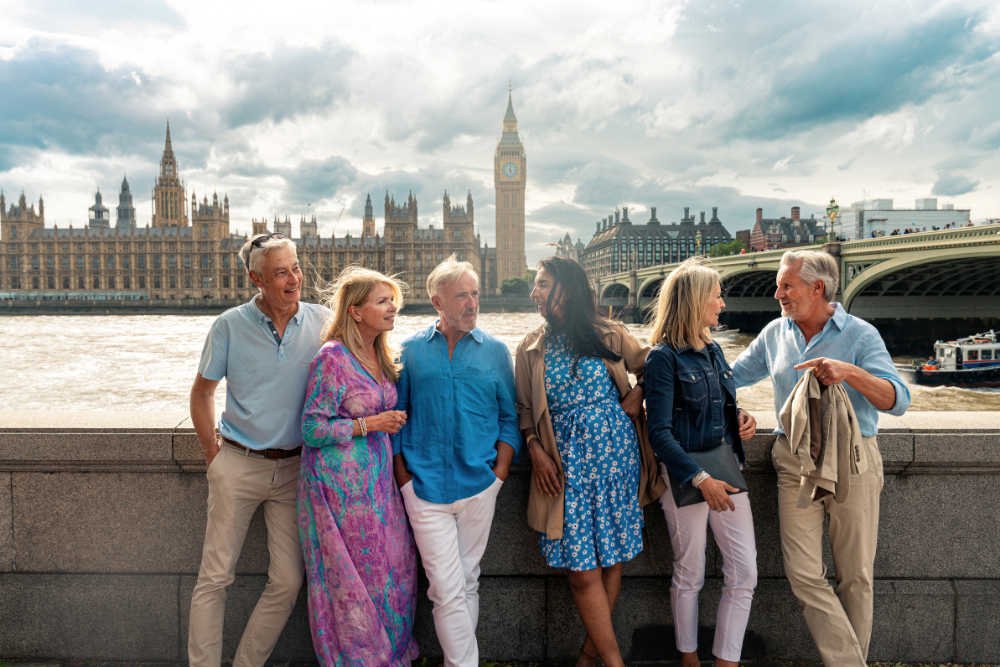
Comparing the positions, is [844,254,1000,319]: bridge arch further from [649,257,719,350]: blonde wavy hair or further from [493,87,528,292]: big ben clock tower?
A: [493,87,528,292]: big ben clock tower

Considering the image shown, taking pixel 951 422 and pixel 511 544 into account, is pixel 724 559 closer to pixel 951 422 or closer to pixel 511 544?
pixel 511 544

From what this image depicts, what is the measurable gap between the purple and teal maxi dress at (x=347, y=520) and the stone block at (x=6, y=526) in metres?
1.22

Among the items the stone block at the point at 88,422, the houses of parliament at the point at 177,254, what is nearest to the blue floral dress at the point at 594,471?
the stone block at the point at 88,422

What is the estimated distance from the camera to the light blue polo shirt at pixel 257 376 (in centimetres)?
194

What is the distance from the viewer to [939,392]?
16.5 m

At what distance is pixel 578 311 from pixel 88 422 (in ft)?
5.98

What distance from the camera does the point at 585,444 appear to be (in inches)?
78.3

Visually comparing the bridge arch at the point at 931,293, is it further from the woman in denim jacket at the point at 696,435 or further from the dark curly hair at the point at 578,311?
the dark curly hair at the point at 578,311

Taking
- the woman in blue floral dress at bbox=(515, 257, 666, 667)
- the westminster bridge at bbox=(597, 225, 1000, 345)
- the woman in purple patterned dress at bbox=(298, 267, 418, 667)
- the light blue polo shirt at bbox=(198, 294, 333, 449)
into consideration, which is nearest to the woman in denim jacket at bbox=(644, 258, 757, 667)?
the woman in blue floral dress at bbox=(515, 257, 666, 667)

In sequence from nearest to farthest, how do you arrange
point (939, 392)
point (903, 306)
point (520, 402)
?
point (520, 402) < point (939, 392) < point (903, 306)

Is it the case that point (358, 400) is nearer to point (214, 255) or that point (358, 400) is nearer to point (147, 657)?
point (147, 657)

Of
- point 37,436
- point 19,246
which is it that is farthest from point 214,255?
point 37,436

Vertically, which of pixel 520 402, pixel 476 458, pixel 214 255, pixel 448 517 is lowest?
pixel 448 517

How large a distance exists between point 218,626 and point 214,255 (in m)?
76.4
